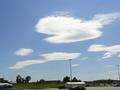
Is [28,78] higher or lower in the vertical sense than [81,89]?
higher

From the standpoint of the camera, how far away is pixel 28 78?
186 metres

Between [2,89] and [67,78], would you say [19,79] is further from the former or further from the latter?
[2,89]

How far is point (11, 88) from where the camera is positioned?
32.3 metres

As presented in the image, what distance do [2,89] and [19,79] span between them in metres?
148

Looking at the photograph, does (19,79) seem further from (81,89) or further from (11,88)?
(11,88)

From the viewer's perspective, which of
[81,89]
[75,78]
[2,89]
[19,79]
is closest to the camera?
[2,89]

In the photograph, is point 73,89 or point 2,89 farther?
point 73,89

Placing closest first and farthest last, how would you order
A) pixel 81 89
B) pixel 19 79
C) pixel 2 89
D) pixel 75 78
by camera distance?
1. pixel 2 89
2. pixel 81 89
3. pixel 75 78
4. pixel 19 79

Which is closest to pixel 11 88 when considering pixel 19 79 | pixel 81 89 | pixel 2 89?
pixel 2 89

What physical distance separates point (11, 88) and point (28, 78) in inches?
6111

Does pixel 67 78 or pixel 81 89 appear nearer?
pixel 81 89

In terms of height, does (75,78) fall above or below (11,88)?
above

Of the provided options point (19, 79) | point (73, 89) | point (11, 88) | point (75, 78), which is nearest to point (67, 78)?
point (75, 78)

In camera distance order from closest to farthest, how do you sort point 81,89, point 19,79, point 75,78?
point 81,89, point 75,78, point 19,79
